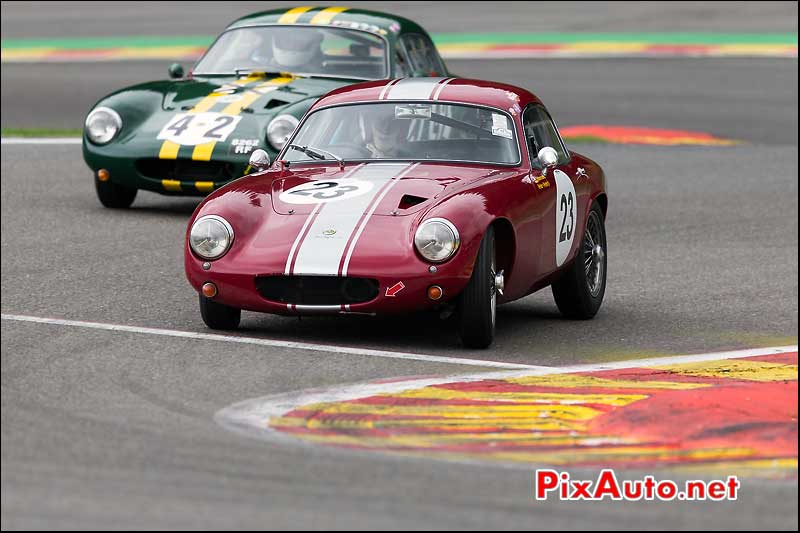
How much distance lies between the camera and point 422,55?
1397 cm

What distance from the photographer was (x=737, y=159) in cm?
1680

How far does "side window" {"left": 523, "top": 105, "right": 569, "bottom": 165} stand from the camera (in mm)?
9047

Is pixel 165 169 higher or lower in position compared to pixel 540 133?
lower

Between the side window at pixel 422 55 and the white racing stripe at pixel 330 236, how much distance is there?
18.2 feet

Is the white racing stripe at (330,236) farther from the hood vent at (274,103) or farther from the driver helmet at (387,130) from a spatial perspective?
the hood vent at (274,103)

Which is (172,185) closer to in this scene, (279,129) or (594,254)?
(279,129)

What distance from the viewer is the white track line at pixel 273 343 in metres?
7.52

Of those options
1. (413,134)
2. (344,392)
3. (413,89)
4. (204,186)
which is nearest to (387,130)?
(413,134)

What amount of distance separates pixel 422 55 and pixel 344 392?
7.63m

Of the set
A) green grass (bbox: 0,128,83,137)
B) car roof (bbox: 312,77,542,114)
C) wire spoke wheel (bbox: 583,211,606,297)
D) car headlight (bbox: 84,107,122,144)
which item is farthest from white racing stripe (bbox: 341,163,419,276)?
green grass (bbox: 0,128,83,137)

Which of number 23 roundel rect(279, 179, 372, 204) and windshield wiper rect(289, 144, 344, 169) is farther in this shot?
windshield wiper rect(289, 144, 344, 169)

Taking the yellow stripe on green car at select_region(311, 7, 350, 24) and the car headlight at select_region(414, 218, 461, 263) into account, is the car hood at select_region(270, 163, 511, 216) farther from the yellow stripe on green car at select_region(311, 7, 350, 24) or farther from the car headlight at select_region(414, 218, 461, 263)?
the yellow stripe on green car at select_region(311, 7, 350, 24)

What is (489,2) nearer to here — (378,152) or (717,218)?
(717,218)

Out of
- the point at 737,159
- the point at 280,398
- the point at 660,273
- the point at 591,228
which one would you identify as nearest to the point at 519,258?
the point at 591,228
